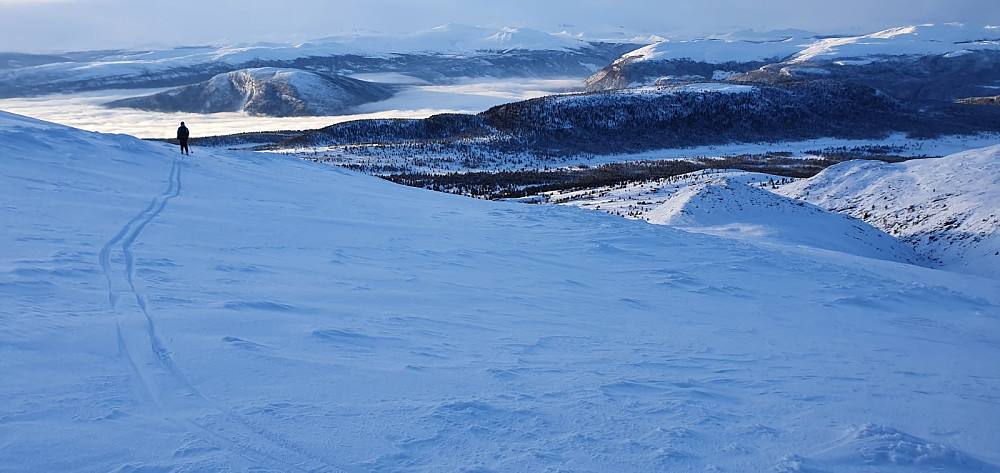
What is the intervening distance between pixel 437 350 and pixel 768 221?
53.6 ft

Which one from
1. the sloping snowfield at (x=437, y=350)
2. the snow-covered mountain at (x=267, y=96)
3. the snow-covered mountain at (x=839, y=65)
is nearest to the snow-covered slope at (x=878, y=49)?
the snow-covered mountain at (x=839, y=65)

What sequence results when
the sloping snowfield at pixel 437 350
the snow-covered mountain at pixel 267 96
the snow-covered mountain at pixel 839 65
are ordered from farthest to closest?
the snow-covered mountain at pixel 267 96 < the snow-covered mountain at pixel 839 65 < the sloping snowfield at pixel 437 350

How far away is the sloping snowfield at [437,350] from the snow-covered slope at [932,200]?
720 cm

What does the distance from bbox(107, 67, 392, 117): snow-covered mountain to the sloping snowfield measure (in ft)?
354

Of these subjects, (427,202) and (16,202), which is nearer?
(16,202)

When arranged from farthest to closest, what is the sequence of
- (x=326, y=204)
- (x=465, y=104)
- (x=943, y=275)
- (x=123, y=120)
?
1. (x=465, y=104)
2. (x=123, y=120)
3. (x=326, y=204)
4. (x=943, y=275)

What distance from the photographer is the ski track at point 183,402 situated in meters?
3.81

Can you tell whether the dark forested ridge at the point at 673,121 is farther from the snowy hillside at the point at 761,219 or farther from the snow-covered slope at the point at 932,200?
the snowy hillside at the point at 761,219

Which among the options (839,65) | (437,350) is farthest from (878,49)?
(437,350)

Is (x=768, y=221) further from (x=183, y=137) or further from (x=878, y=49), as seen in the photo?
(x=878, y=49)

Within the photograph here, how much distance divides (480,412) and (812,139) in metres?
A: 68.4

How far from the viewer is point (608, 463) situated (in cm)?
414

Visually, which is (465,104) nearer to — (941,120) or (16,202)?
(941,120)

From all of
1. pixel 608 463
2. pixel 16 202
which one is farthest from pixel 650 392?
pixel 16 202
